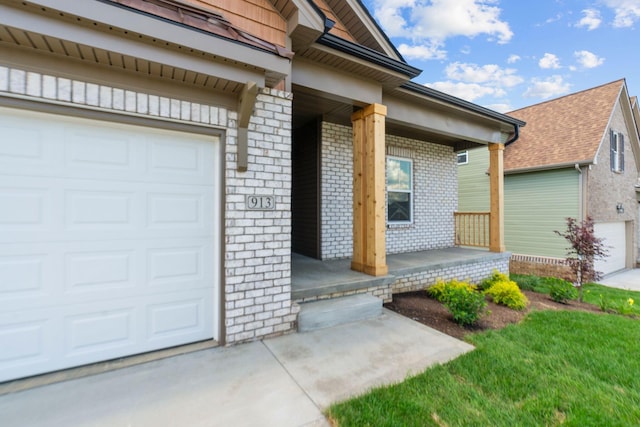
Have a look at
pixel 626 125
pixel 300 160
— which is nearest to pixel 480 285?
pixel 300 160

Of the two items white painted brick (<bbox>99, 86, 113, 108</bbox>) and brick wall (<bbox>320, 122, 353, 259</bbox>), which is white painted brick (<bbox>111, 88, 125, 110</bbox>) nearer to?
white painted brick (<bbox>99, 86, 113, 108</bbox>)

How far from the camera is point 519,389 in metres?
2.36

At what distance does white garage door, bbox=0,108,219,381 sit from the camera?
231 centimetres

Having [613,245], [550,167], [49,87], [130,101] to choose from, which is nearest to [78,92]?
[49,87]

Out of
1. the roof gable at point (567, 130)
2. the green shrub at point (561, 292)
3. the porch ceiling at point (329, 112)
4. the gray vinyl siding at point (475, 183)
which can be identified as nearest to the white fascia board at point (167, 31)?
the porch ceiling at point (329, 112)

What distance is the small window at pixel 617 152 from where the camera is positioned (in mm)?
10795

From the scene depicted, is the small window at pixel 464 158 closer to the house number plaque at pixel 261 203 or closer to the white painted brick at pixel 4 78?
the house number plaque at pixel 261 203

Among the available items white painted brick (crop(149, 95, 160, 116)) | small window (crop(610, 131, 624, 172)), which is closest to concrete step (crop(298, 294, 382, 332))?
white painted brick (crop(149, 95, 160, 116))

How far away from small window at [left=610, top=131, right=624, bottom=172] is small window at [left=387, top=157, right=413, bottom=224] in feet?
31.2

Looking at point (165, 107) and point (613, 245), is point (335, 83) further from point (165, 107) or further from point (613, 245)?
point (613, 245)

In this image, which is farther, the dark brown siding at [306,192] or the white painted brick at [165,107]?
the dark brown siding at [306,192]

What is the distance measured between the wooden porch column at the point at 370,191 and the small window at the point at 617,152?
12.0m

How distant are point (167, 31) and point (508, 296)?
590 centimetres

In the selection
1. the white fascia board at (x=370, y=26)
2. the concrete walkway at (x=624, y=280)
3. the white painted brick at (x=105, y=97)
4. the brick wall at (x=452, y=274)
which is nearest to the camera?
the white painted brick at (x=105, y=97)
